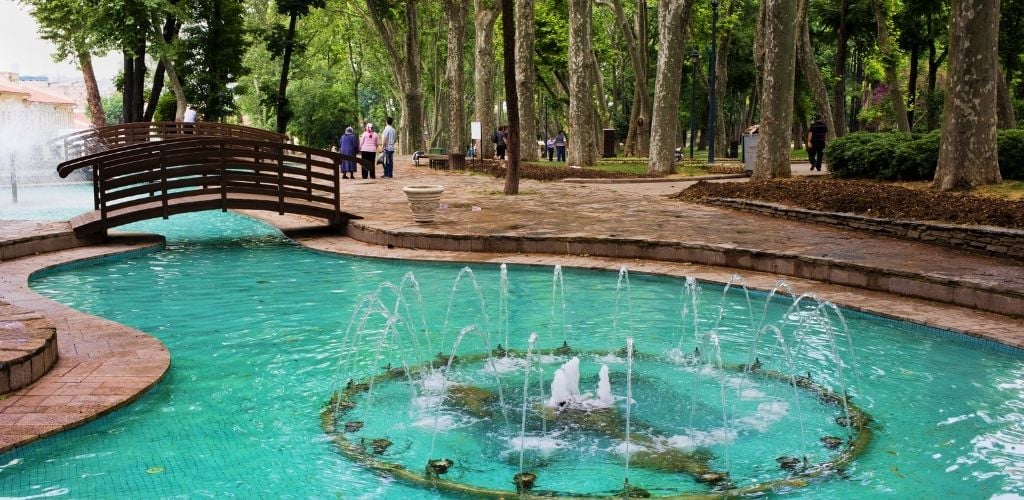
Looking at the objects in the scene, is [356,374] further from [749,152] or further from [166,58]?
[166,58]

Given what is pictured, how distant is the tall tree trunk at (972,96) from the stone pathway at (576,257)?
282 cm

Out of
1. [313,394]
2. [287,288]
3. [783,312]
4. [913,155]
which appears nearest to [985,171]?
[913,155]

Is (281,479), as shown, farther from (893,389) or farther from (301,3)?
Answer: (301,3)

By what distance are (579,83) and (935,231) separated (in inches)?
614

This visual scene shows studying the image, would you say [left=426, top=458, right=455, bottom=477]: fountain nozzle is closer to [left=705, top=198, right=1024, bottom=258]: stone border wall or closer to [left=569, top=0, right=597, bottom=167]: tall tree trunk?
[left=705, top=198, right=1024, bottom=258]: stone border wall

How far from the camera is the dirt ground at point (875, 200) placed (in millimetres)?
12219

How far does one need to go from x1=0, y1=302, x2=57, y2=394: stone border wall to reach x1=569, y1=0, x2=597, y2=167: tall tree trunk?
20343 millimetres

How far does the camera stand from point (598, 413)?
6.50 meters

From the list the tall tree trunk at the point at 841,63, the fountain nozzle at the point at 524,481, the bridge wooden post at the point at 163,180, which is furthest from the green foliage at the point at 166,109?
the fountain nozzle at the point at 524,481

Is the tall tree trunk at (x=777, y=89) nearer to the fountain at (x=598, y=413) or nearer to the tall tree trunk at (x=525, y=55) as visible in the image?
the tall tree trunk at (x=525, y=55)

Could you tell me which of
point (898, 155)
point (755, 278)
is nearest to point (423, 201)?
point (755, 278)

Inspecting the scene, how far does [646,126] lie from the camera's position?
3781cm

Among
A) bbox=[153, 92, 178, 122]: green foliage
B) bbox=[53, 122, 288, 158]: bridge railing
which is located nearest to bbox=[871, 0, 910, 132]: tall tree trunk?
bbox=[53, 122, 288, 158]: bridge railing

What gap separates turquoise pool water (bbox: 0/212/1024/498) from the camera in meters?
5.39
